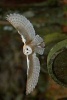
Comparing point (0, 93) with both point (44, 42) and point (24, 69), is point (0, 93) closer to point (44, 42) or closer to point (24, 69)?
point (24, 69)

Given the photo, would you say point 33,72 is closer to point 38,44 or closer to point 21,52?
point 38,44

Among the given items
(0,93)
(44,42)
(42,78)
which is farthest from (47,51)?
(0,93)

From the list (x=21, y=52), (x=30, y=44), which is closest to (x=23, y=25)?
(x=30, y=44)

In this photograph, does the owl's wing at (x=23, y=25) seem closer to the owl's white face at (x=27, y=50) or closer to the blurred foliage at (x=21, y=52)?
the owl's white face at (x=27, y=50)

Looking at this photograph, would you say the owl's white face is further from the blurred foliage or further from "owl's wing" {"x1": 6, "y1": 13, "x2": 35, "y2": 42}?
the blurred foliage

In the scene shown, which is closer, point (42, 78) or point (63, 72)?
point (63, 72)

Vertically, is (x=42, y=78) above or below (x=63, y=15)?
below

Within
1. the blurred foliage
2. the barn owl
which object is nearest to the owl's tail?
the barn owl

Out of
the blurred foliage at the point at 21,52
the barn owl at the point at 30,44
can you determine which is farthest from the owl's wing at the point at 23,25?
the blurred foliage at the point at 21,52

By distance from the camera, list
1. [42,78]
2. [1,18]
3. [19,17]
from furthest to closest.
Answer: [42,78] → [1,18] → [19,17]
